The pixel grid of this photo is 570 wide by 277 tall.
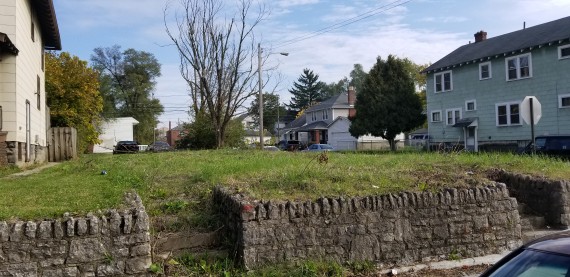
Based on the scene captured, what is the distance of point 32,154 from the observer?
17.9 meters

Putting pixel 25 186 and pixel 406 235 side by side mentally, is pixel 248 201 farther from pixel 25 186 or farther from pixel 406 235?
pixel 25 186

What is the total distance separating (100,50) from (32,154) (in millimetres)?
65364

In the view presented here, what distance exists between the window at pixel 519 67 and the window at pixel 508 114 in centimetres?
179

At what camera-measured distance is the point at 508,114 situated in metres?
33.6

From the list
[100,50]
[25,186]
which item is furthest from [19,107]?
[100,50]

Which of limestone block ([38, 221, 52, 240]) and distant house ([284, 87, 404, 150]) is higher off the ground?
distant house ([284, 87, 404, 150])

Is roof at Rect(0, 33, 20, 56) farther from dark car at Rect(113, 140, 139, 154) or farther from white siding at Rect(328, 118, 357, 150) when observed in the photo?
white siding at Rect(328, 118, 357, 150)

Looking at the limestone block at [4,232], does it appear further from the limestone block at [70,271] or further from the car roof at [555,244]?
the car roof at [555,244]

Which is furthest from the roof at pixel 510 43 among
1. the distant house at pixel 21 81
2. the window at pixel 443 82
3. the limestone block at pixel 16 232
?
the limestone block at pixel 16 232

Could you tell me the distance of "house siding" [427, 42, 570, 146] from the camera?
29891mm

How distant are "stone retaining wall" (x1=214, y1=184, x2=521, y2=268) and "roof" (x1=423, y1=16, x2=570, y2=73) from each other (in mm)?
26205

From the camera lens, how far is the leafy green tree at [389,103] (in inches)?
1692

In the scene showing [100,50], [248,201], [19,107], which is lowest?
[248,201]

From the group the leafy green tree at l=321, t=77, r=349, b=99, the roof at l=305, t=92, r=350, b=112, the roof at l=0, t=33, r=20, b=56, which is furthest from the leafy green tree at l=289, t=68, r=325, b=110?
the roof at l=0, t=33, r=20, b=56
